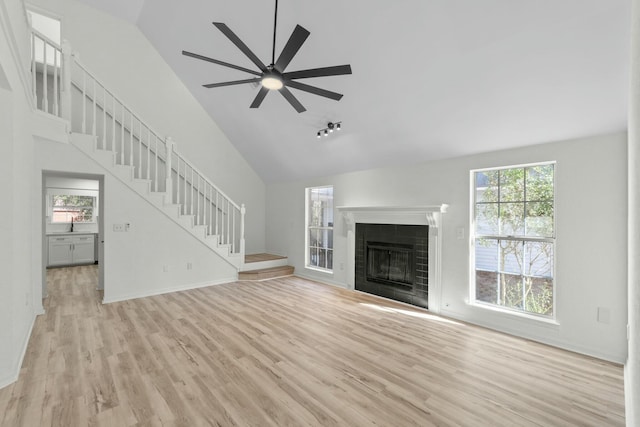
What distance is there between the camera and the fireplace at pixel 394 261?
177 inches

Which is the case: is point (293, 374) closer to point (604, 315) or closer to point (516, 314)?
point (516, 314)

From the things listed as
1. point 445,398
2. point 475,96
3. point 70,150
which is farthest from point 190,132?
point 445,398

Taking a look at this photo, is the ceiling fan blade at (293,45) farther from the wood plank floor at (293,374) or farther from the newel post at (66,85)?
the newel post at (66,85)

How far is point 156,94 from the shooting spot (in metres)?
6.07

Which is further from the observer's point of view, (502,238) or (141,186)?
→ (141,186)

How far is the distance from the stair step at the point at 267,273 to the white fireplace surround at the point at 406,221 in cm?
175

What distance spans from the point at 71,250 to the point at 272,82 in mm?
7865

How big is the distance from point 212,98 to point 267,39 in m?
2.37

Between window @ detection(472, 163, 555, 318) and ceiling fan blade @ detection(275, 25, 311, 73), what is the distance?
2.98 metres

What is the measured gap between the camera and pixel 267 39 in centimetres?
418

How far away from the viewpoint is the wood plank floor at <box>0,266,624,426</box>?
6.64ft

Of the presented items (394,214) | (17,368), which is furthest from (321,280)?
(17,368)

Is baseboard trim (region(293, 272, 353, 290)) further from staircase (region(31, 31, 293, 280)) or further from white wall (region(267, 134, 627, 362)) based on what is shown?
white wall (region(267, 134, 627, 362))

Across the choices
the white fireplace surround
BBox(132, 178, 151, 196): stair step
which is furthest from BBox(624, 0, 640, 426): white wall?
BBox(132, 178, 151, 196): stair step
